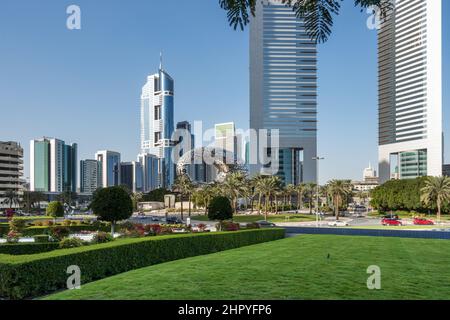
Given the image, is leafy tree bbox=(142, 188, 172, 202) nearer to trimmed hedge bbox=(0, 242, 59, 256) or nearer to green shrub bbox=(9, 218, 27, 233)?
green shrub bbox=(9, 218, 27, 233)

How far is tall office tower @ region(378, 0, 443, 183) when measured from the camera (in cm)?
16250

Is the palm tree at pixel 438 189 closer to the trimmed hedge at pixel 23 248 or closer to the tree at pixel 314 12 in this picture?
the trimmed hedge at pixel 23 248

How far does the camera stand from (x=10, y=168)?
456 feet

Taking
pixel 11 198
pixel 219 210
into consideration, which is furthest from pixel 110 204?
pixel 11 198

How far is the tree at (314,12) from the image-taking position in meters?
3.62

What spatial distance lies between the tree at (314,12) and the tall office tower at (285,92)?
176m

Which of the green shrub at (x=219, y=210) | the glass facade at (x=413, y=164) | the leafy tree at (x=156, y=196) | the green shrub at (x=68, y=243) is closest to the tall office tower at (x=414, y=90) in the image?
the glass facade at (x=413, y=164)

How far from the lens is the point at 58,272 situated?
1516 cm

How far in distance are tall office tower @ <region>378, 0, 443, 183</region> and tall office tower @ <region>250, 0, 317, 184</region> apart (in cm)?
3505

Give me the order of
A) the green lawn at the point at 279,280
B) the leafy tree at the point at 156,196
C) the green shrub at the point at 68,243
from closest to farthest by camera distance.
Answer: the green lawn at the point at 279,280
the green shrub at the point at 68,243
the leafy tree at the point at 156,196

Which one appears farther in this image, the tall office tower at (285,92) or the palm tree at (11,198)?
the tall office tower at (285,92)
